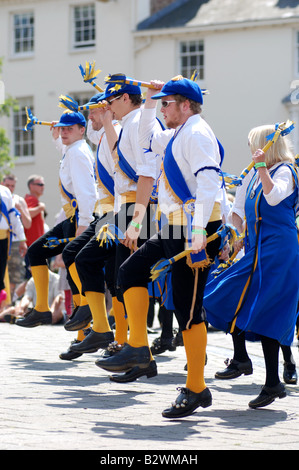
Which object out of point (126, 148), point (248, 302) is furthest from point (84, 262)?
point (248, 302)

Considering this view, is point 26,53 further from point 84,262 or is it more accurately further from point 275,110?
point 84,262

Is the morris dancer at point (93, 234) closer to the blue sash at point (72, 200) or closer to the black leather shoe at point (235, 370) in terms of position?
the blue sash at point (72, 200)

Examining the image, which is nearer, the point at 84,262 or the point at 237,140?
the point at 84,262

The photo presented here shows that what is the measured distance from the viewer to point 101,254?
7027mm

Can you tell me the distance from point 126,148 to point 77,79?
78.1 feet

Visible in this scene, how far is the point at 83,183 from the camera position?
7.86m

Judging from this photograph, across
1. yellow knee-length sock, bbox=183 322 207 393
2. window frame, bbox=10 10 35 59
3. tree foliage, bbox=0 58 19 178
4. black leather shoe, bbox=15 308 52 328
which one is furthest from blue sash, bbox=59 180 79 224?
window frame, bbox=10 10 35 59

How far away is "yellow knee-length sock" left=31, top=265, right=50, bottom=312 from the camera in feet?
27.1

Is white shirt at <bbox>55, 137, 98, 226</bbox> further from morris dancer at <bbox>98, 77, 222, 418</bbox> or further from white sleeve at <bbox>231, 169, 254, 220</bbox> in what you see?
morris dancer at <bbox>98, 77, 222, 418</bbox>

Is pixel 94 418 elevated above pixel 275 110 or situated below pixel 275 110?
below

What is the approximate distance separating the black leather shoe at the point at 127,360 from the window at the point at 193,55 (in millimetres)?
23696

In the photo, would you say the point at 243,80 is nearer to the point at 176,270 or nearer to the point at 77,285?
the point at 77,285

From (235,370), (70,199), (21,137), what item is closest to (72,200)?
(70,199)

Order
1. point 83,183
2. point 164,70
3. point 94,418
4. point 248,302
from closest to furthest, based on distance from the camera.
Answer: point 94,418 < point 248,302 < point 83,183 < point 164,70
